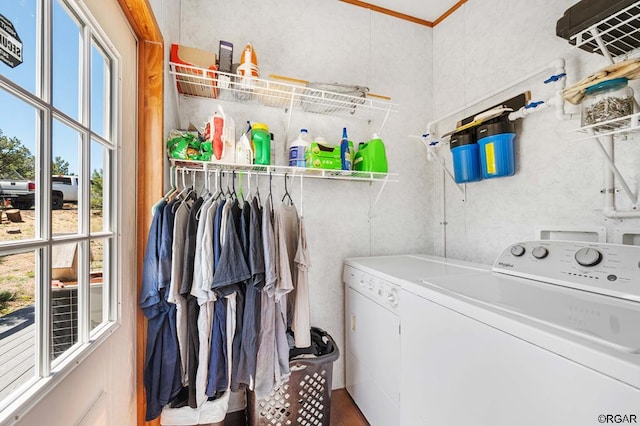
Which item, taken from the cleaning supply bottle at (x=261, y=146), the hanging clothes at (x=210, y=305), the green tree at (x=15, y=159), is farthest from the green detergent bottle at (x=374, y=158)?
the green tree at (x=15, y=159)

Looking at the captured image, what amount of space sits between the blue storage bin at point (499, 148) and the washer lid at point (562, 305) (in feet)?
2.38

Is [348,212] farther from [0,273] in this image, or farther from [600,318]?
[0,273]

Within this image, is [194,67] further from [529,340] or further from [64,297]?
[529,340]

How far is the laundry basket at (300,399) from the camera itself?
57.2 inches

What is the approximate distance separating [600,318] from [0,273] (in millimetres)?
1524

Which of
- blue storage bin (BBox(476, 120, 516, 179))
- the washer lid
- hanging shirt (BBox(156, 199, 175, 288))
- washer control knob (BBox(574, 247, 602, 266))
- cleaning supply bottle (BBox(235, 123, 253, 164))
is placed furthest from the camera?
blue storage bin (BBox(476, 120, 516, 179))

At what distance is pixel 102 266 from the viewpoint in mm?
1001

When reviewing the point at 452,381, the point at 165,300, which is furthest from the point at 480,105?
the point at 165,300

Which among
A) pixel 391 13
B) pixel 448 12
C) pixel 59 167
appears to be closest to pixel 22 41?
pixel 59 167

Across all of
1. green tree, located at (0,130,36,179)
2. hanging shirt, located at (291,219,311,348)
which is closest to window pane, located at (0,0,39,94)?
green tree, located at (0,130,36,179)

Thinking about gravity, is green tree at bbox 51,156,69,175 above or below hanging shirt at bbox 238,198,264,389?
above

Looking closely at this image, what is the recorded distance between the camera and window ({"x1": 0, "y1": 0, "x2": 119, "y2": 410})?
1.91 ft

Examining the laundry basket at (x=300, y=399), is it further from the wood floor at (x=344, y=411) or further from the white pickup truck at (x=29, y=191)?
the white pickup truck at (x=29, y=191)

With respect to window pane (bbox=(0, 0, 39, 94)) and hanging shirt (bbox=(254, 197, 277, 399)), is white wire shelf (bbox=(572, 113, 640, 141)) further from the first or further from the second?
window pane (bbox=(0, 0, 39, 94))
